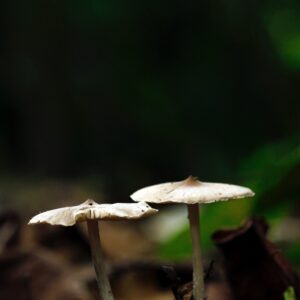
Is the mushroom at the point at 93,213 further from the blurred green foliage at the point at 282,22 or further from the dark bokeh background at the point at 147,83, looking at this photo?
the dark bokeh background at the point at 147,83

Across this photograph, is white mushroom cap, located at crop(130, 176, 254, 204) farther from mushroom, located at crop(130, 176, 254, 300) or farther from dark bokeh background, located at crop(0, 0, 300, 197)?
dark bokeh background, located at crop(0, 0, 300, 197)

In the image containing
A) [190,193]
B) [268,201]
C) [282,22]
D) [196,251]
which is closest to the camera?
[190,193]

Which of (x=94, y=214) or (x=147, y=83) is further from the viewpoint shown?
(x=147, y=83)

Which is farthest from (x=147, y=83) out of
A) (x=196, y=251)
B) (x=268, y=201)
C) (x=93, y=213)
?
(x=93, y=213)

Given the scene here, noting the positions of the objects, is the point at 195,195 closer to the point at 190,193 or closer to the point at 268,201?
the point at 190,193

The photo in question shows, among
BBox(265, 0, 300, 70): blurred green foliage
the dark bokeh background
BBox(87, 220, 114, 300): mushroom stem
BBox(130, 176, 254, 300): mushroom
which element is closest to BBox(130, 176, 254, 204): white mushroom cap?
BBox(130, 176, 254, 300): mushroom

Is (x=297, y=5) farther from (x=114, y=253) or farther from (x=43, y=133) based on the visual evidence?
(x=43, y=133)
